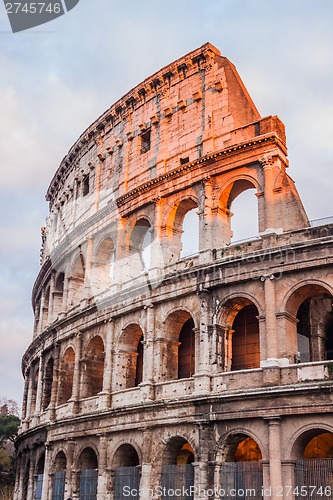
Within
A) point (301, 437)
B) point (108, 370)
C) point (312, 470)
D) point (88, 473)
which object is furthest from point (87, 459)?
point (312, 470)

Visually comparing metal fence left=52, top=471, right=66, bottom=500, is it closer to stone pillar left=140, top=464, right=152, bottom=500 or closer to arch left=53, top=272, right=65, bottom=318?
stone pillar left=140, top=464, right=152, bottom=500

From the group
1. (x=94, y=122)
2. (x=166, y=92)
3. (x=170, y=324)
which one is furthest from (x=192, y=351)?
(x=94, y=122)

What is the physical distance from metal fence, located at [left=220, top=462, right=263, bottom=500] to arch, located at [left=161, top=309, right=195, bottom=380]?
3.53 meters

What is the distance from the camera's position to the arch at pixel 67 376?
2422cm

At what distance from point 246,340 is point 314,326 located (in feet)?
6.49

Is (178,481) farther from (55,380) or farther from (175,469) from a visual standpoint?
(55,380)

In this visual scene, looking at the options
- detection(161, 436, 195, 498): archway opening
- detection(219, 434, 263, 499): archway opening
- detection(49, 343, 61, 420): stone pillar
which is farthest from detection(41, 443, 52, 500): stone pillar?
detection(219, 434, 263, 499): archway opening

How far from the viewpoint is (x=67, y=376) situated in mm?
24547

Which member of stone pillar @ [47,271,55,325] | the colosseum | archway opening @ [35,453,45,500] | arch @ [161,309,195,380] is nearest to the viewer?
the colosseum

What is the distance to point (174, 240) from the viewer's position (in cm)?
2092

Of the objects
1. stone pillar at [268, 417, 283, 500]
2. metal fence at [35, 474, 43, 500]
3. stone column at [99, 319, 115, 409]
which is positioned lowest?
metal fence at [35, 474, 43, 500]

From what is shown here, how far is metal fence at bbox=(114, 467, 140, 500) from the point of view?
18344mm

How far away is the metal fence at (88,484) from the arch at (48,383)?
5.46 meters

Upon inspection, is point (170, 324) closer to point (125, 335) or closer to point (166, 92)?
point (125, 335)
